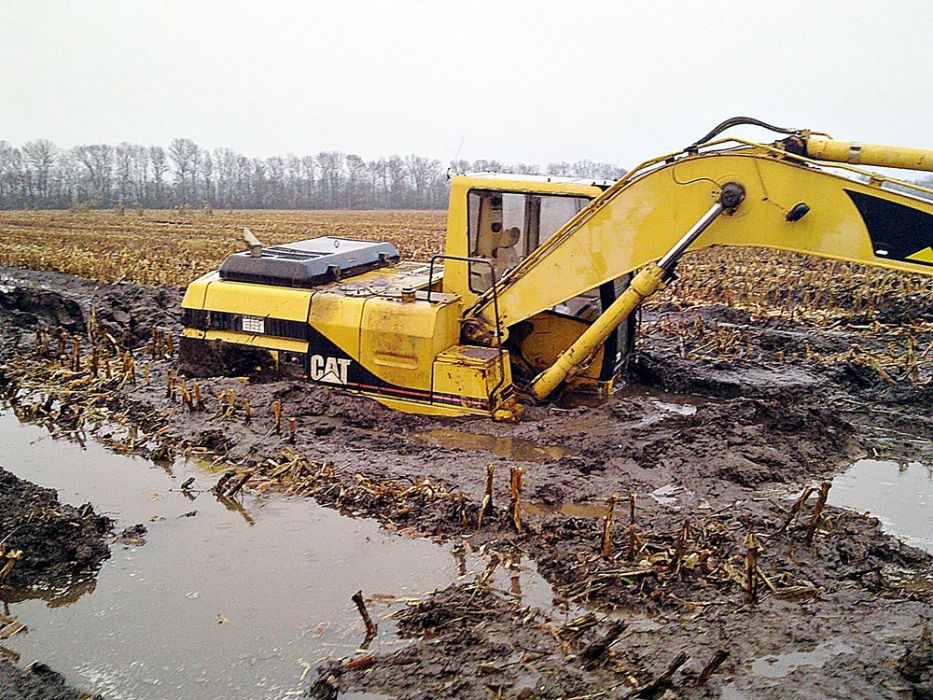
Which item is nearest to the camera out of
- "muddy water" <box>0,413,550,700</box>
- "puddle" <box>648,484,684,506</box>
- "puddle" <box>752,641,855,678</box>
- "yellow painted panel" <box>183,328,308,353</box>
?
"puddle" <box>752,641,855,678</box>

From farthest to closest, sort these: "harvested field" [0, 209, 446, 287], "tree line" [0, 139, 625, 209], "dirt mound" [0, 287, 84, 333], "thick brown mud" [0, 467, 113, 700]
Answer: "tree line" [0, 139, 625, 209] < "harvested field" [0, 209, 446, 287] < "dirt mound" [0, 287, 84, 333] < "thick brown mud" [0, 467, 113, 700]

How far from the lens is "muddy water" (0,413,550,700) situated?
4328 millimetres

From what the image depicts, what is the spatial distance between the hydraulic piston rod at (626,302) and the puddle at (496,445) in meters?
0.82

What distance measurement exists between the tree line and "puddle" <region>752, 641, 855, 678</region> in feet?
218

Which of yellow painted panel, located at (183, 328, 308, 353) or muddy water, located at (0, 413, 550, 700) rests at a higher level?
yellow painted panel, located at (183, 328, 308, 353)

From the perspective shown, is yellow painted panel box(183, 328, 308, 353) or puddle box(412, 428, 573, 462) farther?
yellow painted panel box(183, 328, 308, 353)

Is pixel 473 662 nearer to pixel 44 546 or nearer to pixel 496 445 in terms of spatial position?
pixel 44 546

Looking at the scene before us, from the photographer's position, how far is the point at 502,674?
13.1 ft

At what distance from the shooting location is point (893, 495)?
663cm

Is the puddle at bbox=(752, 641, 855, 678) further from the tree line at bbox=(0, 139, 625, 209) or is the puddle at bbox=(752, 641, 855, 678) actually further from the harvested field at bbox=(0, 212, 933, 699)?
the tree line at bbox=(0, 139, 625, 209)

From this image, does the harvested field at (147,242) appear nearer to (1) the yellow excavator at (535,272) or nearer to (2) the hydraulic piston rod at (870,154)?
(1) the yellow excavator at (535,272)

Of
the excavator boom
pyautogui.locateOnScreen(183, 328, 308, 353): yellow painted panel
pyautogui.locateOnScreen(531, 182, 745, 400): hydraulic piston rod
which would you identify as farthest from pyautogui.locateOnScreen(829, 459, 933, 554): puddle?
pyautogui.locateOnScreen(183, 328, 308, 353): yellow painted panel

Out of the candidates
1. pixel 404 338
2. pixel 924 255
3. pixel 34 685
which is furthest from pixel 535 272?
pixel 34 685

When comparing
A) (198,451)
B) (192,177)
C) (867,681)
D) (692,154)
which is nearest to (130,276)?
(198,451)
